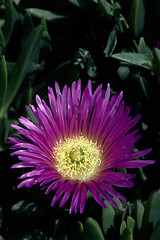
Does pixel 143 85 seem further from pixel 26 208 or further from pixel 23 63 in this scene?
pixel 26 208

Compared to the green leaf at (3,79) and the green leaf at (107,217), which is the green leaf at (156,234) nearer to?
the green leaf at (107,217)

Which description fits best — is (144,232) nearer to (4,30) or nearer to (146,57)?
(146,57)

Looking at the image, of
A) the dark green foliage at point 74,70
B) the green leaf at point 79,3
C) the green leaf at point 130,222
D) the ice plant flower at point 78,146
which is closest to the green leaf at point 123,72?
the dark green foliage at point 74,70

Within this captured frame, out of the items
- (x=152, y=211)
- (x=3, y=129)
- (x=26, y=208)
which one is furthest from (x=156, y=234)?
(x=3, y=129)

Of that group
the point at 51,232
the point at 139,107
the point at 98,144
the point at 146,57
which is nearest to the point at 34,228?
the point at 51,232

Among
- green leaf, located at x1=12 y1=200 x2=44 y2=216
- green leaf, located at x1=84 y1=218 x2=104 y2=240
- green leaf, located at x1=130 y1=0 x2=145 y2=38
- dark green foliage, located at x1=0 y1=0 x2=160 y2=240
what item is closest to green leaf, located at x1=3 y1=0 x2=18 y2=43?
dark green foliage, located at x1=0 y1=0 x2=160 y2=240

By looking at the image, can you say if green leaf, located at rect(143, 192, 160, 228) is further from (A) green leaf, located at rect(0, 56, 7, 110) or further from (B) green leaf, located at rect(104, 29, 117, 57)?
(A) green leaf, located at rect(0, 56, 7, 110)
